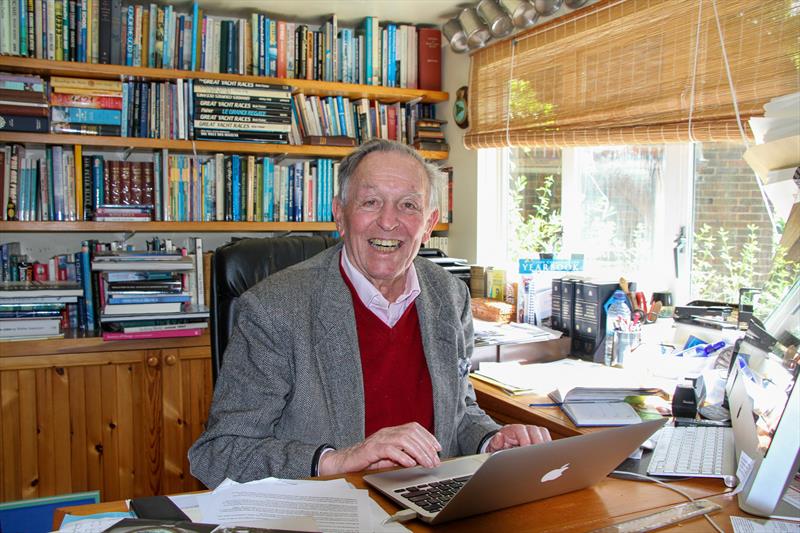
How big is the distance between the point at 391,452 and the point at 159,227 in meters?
2.03

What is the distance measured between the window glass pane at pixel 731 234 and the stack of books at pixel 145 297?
1919 mm

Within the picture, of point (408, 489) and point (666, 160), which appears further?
point (666, 160)

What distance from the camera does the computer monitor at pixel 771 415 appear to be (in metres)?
0.96

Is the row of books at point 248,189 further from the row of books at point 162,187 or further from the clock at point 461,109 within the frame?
the clock at point 461,109

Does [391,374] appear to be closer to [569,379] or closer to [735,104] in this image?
[569,379]

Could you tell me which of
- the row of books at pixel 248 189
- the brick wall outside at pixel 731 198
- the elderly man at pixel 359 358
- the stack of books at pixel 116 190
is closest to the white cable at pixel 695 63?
the brick wall outside at pixel 731 198

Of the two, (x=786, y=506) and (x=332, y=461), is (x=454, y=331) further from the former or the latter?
(x=786, y=506)

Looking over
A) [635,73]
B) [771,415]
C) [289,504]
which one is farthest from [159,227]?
[771,415]

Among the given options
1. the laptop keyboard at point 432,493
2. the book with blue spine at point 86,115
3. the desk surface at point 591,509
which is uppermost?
the book with blue spine at point 86,115

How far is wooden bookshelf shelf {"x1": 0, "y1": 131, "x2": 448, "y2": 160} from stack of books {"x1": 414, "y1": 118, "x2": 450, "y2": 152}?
41 cm

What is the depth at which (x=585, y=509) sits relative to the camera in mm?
1023

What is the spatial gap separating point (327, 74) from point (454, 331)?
2.00 meters

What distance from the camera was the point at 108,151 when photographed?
2992 millimetres

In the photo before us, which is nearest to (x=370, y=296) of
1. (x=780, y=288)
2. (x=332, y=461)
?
(x=332, y=461)
